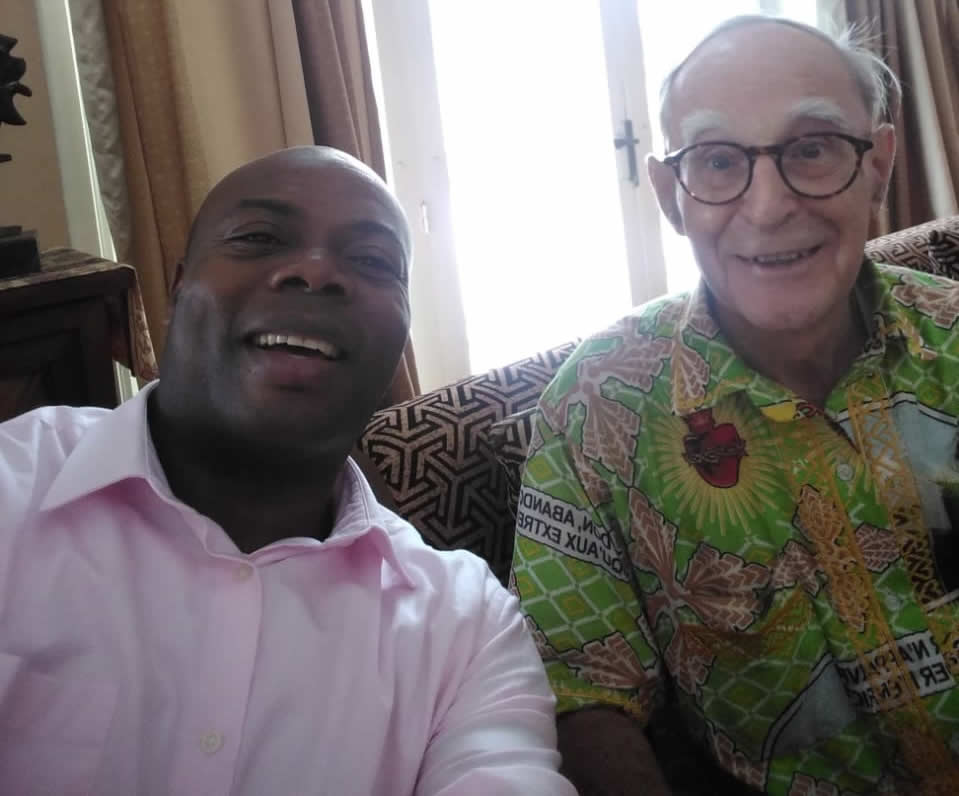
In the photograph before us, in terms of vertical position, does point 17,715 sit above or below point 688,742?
above

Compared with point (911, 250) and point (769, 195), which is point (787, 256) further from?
point (911, 250)

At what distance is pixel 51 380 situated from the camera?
1.08m

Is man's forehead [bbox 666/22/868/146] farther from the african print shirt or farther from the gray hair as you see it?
the african print shirt

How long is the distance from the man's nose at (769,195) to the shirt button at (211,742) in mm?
818

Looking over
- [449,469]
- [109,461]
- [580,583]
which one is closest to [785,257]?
[580,583]

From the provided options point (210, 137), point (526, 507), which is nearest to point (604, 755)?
point (526, 507)

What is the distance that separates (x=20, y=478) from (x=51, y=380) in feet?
1.36

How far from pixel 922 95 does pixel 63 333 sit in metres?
3.28

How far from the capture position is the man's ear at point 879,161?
98 cm

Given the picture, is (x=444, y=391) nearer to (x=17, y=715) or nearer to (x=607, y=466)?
(x=607, y=466)

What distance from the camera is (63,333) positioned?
1.08 metres

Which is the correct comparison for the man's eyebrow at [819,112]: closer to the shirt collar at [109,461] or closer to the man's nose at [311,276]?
the man's nose at [311,276]

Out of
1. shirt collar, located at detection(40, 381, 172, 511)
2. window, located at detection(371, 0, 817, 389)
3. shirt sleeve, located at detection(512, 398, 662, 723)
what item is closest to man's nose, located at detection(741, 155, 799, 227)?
shirt sleeve, located at detection(512, 398, 662, 723)

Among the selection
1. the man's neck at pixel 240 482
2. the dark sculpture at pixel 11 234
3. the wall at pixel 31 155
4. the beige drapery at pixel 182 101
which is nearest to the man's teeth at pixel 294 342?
the man's neck at pixel 240 482
